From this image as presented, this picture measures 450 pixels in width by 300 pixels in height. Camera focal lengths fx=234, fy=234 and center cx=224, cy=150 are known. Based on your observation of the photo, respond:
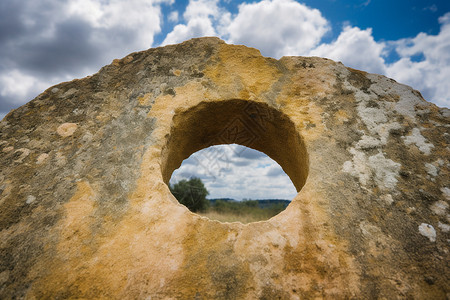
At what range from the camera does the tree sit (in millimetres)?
19781

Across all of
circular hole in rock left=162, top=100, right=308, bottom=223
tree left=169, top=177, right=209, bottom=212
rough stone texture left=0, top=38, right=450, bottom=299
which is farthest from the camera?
tree left=169, top=177, right=209, bottom=212

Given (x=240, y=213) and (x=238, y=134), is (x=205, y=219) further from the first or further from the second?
(x=240, y=213)

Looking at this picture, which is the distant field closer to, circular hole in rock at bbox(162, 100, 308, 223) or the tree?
the tree

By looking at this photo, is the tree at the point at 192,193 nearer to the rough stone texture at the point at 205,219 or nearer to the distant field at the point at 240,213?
the distant field at the point at 240,213

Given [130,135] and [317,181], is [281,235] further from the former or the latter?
[130,135]

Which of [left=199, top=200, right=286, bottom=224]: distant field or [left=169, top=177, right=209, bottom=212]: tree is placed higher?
[left=169, top=177, right=209, bottom=212]: tree

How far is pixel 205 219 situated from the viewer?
1631 millimetres

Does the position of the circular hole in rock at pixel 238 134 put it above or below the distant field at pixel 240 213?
above

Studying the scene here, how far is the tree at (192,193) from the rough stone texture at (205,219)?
58.1ft

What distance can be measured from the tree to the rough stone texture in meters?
17.7

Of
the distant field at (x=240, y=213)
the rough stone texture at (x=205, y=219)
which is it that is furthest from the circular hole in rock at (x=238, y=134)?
the distant field at (x=240, y=213)

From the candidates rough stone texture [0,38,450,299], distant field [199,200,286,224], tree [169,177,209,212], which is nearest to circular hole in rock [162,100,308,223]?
rough stone texture [0,38,450,299]

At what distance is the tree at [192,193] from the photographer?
64.9 feet

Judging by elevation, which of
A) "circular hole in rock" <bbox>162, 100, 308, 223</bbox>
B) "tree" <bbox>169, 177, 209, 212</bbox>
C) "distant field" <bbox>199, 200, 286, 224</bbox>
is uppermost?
"circular hole in rock" <bbox>162, 100, 308, 223</bbox>
